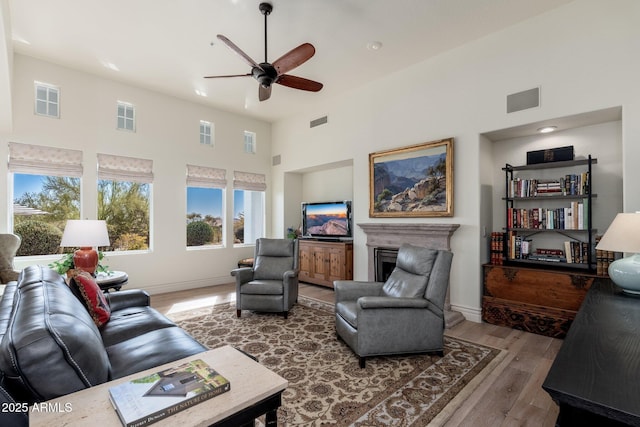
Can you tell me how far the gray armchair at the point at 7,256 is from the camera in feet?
11.8

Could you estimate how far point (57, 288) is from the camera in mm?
1785

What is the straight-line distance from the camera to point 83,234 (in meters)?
3.36

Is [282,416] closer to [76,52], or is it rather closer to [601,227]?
[601,227]

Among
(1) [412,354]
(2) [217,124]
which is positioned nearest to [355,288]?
(1) [412,354]

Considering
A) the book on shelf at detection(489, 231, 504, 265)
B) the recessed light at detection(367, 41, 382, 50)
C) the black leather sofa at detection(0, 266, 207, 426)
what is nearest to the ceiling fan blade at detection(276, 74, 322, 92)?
the recessed light at detection(367, 41, 382, 50)

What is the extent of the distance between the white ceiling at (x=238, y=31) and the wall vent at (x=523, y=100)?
78cm

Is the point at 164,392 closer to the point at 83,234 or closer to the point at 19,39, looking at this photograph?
the point at 83,234

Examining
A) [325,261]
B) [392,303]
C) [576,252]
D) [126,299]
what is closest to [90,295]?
[126,299]

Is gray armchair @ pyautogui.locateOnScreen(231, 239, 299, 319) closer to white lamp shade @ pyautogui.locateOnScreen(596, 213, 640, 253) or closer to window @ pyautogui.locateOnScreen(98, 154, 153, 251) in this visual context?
window @ pyautogui.locateOnScreen(98, 154, 153, 251)

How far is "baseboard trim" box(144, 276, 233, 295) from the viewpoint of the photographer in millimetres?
5137

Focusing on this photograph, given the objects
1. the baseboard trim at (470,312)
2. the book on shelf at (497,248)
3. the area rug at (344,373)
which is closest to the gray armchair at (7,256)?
the area rug at (344,373)

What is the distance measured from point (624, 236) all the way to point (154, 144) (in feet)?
19.3

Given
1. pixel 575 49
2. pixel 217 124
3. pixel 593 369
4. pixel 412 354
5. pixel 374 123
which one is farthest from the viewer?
pixel 217 124

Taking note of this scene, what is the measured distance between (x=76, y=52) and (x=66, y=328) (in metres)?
4.30
